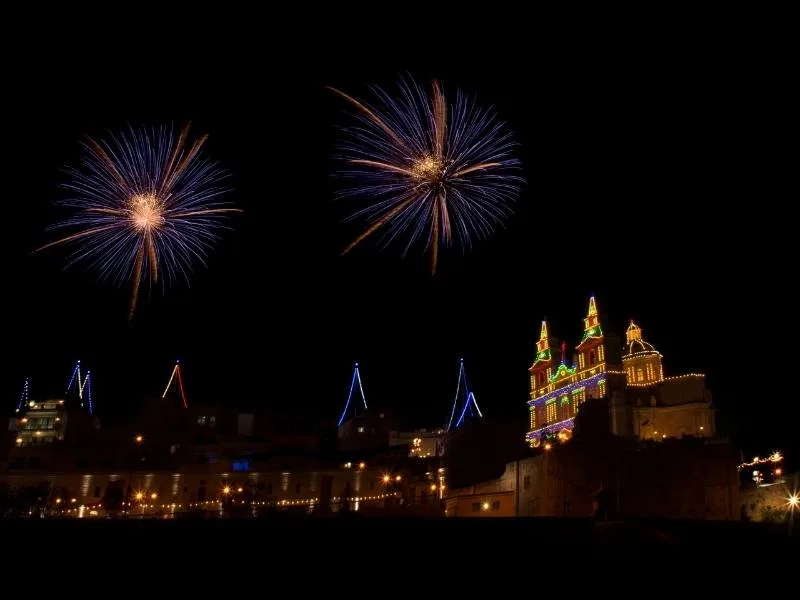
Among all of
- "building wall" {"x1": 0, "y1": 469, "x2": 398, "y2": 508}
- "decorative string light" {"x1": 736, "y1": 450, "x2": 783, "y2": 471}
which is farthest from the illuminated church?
"building wall" {"x1": 0, "y1": 469, "x2": 398, "y2": 508}

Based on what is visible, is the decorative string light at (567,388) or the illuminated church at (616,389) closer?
the illuminated church at (616,389)

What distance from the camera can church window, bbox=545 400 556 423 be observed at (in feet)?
247

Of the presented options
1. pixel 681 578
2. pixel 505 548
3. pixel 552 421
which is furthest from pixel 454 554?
pixel 552 421

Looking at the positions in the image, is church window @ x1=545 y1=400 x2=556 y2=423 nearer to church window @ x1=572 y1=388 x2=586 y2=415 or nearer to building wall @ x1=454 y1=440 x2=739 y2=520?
church window @ x1=572 y1=388 x2=586 y2=415

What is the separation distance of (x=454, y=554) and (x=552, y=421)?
2171 inches

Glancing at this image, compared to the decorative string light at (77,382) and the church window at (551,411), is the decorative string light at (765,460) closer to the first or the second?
the church window at (551,411)

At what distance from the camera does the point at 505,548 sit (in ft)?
75.8

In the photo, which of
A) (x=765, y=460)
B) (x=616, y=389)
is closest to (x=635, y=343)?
(x=616, y=389)

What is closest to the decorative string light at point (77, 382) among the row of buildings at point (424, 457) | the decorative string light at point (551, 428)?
the row of buildings at point (424, 457)

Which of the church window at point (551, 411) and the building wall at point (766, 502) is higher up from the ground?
the church window at point (551, 411)

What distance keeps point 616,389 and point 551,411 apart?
513 inches

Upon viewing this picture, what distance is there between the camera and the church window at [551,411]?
75394mm

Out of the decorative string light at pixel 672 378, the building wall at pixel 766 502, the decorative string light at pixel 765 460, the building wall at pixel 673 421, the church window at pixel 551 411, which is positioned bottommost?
the building wall at pixel 766 502

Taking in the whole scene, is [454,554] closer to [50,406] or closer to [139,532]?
[139,532]
